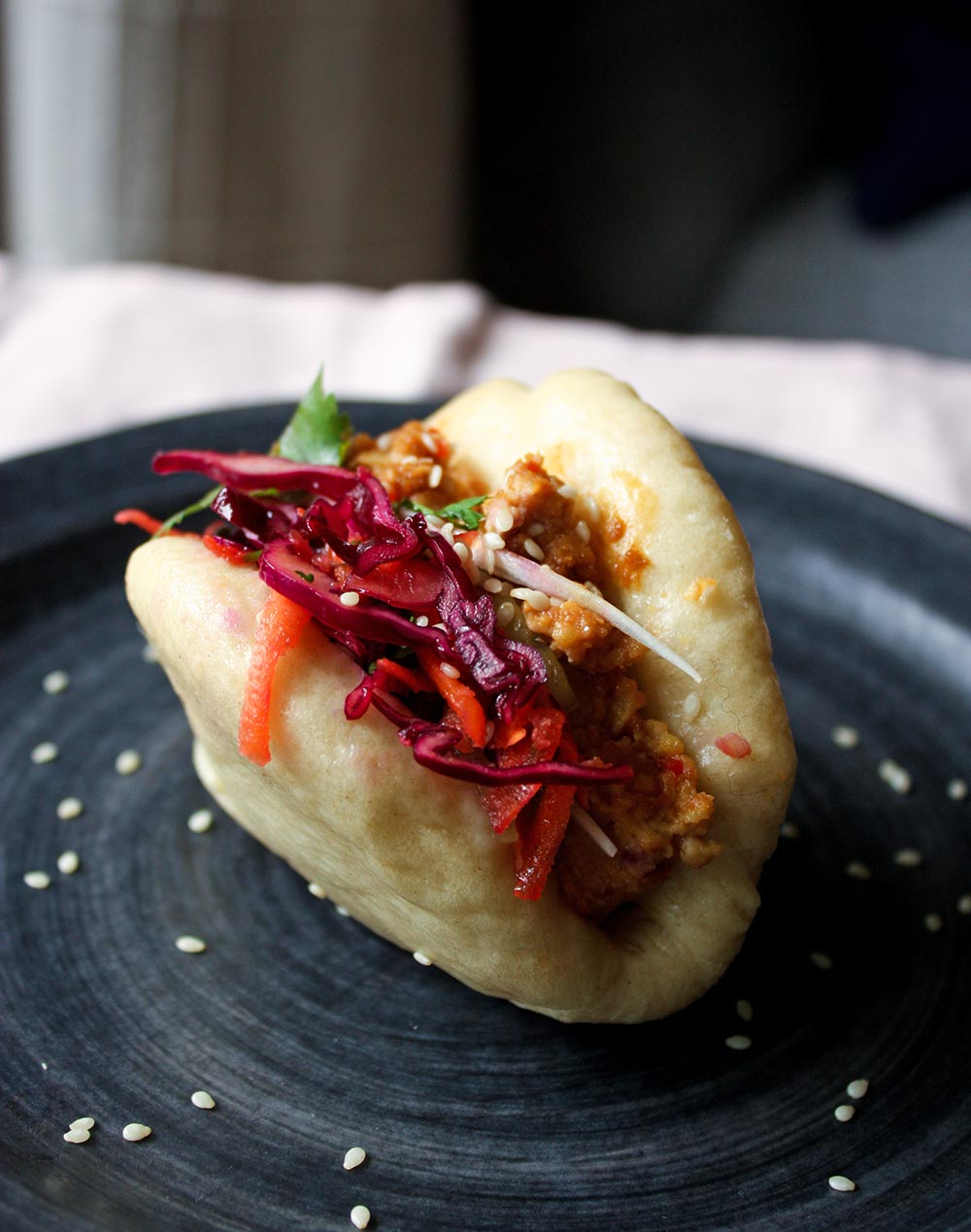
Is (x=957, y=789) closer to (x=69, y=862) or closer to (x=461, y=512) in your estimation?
(x=461, y=512)

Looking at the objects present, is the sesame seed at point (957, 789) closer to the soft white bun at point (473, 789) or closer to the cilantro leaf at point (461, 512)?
the soft white bun at point (473, 789)

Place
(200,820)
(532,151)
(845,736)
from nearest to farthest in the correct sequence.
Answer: (200,820) → (845,736) → (532,151)

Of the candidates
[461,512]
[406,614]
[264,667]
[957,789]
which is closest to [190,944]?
[264,667]

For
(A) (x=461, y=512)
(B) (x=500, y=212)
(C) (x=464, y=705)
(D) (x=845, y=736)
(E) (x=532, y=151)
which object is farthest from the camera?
(B) (x=500, y=212)

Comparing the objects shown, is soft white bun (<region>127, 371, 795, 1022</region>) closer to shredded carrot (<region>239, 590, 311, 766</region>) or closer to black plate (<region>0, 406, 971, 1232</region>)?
shredded carrot (<region>239, 590, 311, 766</region>)

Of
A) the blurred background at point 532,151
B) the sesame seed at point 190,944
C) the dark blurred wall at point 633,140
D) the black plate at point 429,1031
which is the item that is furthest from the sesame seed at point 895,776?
the dark blurred wall at point 633,140

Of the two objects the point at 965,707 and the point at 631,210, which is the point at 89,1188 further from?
the point at 631,210

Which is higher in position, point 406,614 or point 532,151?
point 406,614
